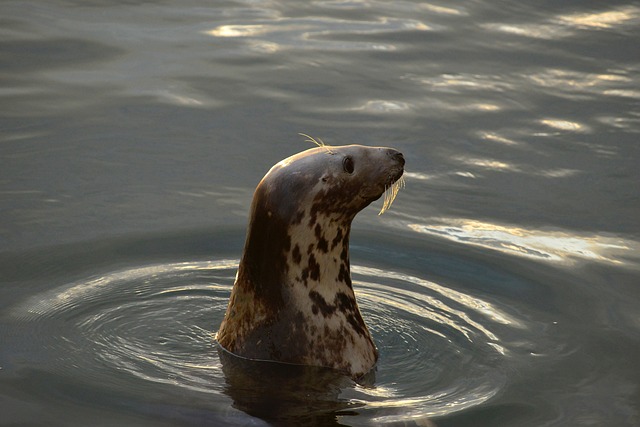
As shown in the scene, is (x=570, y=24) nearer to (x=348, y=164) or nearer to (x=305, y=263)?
(x=348, y=164)

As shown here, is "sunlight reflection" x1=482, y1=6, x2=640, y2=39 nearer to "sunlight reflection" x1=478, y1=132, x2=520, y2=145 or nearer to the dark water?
the dark water

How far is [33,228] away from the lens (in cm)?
838

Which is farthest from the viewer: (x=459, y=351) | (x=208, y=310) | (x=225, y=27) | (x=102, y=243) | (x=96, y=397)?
(x=225, y=27)

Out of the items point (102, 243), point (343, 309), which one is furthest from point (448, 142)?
point (343, 309)

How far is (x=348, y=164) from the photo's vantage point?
253 inches

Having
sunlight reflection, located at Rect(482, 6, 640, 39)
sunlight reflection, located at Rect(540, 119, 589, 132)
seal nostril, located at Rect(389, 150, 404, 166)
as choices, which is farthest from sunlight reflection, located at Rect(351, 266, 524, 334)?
sunlight reflection, located at Rect(482, 6, 640, 39)

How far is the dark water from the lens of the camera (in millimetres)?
6340

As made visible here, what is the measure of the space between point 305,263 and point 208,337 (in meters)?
0.85

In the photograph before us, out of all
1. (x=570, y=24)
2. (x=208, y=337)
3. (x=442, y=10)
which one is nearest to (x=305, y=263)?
(x=208, y=337)

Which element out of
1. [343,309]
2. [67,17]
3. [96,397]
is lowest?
[96,397]

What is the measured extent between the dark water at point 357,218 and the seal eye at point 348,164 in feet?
3.31

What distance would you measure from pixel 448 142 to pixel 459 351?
3775 millimetres

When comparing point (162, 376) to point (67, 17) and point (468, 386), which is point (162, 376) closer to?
point (468, 386)

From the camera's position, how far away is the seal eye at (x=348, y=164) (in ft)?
20.9
